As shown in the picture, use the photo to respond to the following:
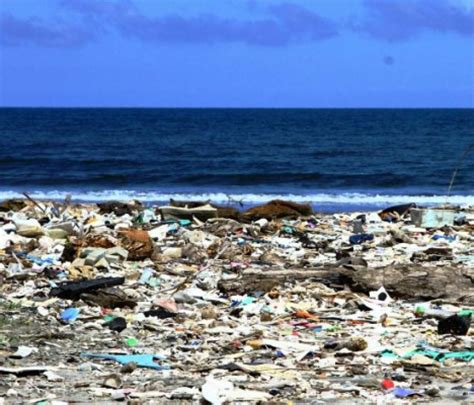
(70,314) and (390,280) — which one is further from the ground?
(390,280)

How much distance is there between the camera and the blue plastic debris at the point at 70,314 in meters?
7.70

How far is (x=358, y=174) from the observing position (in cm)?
3291

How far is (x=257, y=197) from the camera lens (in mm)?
26312

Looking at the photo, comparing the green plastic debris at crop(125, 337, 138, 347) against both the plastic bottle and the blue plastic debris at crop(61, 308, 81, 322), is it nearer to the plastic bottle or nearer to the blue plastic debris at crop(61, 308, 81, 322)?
the blue plastic debris at crop(61, 308, 81, 322)

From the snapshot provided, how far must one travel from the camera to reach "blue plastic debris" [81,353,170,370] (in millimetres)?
6281

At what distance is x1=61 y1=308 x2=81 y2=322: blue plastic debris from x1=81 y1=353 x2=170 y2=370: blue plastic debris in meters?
1.12

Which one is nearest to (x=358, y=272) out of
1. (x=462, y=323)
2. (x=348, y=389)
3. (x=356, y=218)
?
(x=462, y=323)

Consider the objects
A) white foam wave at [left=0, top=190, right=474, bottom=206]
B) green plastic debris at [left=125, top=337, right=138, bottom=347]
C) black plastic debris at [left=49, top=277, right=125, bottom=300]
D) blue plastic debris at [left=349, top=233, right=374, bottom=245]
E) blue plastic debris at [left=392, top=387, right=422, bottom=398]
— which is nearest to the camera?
blue plastic debris at [left=392, top=387, right=422, bottom=398]

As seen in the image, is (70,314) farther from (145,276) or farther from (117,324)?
(145,276)

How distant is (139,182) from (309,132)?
32007 mm

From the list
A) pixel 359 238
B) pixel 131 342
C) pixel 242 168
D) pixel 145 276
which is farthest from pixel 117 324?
pixel 242 168

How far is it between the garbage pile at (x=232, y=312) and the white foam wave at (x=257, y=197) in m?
11.1

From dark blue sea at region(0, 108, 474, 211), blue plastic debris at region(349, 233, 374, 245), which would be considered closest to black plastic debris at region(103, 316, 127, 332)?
blue plastic debris at region(349, 233, 374, 245)

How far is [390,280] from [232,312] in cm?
155
